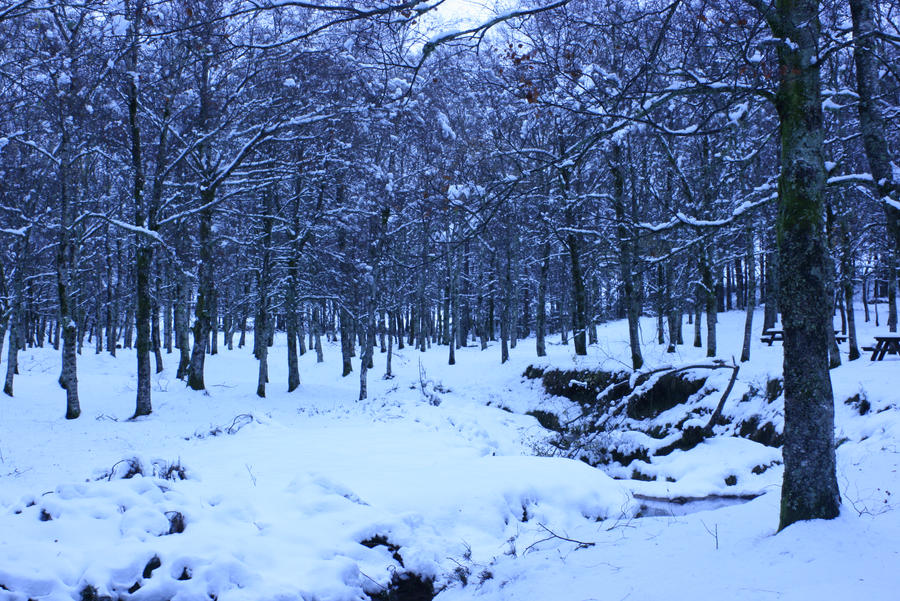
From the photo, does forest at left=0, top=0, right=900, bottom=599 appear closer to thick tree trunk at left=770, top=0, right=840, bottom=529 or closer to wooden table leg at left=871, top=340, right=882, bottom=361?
thick tree trunk at left=770, top=0, right=840, bottom=529

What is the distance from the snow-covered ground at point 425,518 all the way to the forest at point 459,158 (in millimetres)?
629

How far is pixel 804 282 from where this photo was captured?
385 cm

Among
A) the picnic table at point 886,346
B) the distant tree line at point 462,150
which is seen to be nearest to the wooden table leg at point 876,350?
the picnic table at point 886,346

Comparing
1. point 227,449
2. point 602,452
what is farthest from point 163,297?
point 602,452

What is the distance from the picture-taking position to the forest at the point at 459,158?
156 inches

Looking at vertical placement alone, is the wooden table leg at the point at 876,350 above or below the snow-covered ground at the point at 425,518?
above

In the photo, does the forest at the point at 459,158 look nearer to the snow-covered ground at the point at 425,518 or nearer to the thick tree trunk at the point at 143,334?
the thick tree trunk at the point at 143,334

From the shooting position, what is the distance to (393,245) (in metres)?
24.5

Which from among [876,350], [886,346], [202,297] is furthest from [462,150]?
[202,297]

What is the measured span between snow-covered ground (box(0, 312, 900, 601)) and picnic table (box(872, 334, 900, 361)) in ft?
7.04

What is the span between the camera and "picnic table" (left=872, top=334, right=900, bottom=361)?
13188 mm

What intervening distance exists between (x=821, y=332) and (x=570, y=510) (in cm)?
378

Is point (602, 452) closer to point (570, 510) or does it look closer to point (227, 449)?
point (570, 510)

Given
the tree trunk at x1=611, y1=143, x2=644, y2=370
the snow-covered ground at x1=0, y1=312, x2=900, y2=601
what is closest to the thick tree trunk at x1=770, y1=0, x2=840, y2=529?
the snow-covered ground at x1=0, y1=312, x2=900, y2=601
